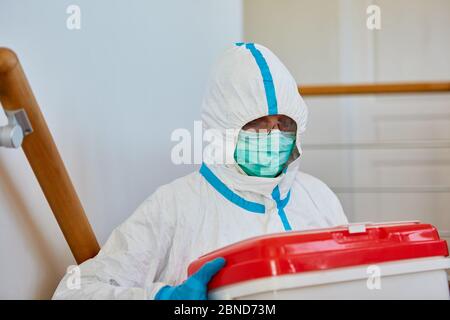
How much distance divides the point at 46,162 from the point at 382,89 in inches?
49.8

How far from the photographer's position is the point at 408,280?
0.76 meters

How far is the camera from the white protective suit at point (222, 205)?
1029 mm

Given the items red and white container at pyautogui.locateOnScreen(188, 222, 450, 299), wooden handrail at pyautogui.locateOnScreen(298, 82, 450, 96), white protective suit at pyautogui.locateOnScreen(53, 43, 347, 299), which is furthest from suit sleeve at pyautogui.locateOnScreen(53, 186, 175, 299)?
wooden handrail at pyautogui.locateOnScreen(298, 82, 450, 96)

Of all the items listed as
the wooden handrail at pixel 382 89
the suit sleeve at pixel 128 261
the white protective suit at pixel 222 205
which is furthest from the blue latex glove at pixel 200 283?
the wooden handrail at pixel 382 89

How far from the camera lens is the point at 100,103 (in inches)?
47.7

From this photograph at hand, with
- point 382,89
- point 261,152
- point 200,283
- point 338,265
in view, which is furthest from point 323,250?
point 382,89

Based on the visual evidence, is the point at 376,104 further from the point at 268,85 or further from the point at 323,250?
the point at 323,250

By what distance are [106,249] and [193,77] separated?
819 mm

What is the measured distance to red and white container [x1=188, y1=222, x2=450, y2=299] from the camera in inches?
27.2

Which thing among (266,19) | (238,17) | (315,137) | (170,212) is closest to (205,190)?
(170,212)

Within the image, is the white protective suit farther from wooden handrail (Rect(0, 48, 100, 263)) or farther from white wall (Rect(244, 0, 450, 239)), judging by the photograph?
white wall (Rect(244, 0, 450, 239))

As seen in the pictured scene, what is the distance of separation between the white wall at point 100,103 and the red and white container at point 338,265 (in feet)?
1.17

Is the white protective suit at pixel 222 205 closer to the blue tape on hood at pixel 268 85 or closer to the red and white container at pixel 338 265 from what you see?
the blue tape on hood at pixel 268 85

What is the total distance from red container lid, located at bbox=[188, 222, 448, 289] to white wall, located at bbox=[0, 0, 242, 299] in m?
0.34
